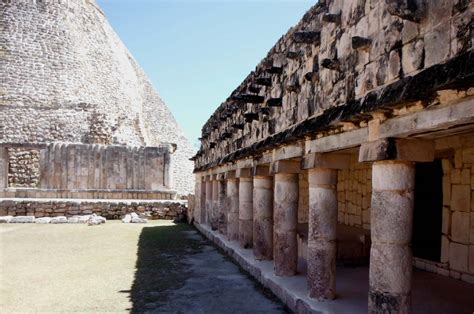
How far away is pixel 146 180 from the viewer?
2350cm

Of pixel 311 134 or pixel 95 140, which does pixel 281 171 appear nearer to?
pixel 311 134

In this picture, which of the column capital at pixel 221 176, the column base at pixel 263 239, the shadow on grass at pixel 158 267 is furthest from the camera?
the column capital at pixel 221 176

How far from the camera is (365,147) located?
15.4 ft

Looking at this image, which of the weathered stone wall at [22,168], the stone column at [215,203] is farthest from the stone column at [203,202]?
the weathered stone wall at [22,168]

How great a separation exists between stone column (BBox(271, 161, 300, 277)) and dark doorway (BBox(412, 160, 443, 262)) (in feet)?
7.72

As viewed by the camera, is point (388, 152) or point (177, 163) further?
point (177, 163)

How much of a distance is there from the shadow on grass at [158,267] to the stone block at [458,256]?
14.3 ft

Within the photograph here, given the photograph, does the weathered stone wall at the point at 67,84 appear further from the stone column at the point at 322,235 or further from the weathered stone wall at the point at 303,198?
the stone column at the point at 322,235

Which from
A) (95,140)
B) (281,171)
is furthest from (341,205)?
(95,140)

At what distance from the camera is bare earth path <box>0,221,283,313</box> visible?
20.9 feet

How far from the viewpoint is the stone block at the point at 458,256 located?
21.2 feet

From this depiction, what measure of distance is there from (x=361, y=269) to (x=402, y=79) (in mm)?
4829

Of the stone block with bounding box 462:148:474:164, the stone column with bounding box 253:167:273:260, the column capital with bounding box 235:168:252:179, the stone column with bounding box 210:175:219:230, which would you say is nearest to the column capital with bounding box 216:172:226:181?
the stone column with bounding box 210:175:219:230

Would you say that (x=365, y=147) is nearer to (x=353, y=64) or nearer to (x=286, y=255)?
(x=353, y=64)
